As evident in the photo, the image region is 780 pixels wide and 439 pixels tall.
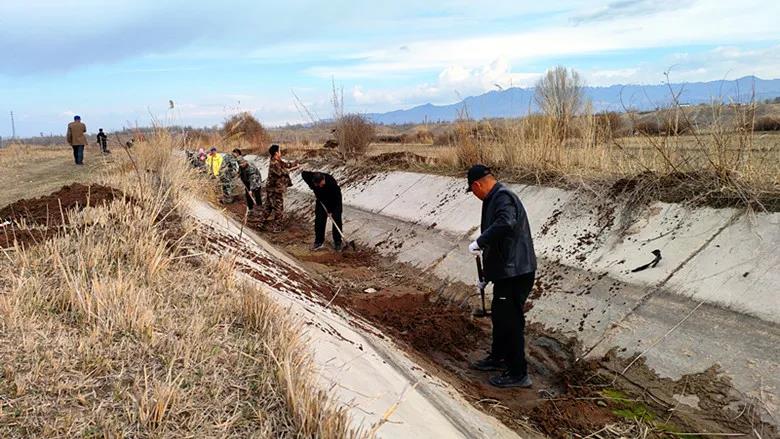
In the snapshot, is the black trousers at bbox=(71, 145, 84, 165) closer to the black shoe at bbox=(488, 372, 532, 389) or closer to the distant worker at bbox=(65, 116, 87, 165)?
the distant worker at bbox=(65, 116, 87, 165)

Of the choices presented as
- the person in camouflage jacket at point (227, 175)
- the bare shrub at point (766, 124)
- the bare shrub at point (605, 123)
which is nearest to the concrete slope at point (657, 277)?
the bare shrub at point (605, 123)

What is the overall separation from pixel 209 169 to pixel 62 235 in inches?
418

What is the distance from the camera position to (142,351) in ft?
11.2

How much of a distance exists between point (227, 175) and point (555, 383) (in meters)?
13.0

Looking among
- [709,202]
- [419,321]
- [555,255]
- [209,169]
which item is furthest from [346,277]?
[209,169]

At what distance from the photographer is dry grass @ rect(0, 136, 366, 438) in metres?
2.81

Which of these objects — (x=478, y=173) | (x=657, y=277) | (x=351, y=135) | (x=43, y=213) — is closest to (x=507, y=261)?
(x=478, y=173)

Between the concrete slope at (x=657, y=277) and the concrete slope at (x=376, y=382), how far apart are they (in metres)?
1.92

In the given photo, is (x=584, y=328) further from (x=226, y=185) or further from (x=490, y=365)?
(x=226, y=185)

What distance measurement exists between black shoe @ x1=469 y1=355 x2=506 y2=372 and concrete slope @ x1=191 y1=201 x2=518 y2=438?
958mm

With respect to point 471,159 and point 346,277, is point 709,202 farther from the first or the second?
point 471,159

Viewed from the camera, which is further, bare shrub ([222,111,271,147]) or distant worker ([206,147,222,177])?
bare shrub ([222,111,271,147])

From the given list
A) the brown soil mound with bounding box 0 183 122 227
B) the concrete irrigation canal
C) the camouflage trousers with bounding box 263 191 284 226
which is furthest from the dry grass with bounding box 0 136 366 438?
the camouflage trousers with bounding box 263 191 284 226

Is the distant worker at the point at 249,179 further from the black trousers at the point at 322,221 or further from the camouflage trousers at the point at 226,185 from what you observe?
the black trousers at the point at 322,221
